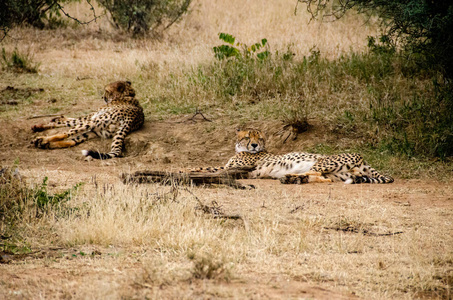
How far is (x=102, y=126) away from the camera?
8703mm

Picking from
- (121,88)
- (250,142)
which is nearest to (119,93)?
(121,88)

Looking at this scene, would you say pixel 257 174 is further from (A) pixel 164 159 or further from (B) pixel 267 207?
(B) pixel 267 207

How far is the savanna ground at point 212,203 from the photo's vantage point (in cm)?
311

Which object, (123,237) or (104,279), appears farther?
(123,237)

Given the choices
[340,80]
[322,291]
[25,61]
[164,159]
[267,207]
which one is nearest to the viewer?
[322,291]

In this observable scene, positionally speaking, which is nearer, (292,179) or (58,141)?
(292,179)

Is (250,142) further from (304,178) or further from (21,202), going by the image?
(21,202)

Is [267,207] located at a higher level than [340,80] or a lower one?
lower

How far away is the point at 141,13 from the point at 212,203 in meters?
12.6

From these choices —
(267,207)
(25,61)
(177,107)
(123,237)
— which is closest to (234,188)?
(267,207)

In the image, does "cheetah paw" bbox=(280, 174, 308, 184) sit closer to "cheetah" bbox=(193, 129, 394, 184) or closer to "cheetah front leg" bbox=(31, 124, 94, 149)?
"cheetah" bbox=(193, 129, 394, 184)

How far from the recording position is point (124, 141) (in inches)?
333

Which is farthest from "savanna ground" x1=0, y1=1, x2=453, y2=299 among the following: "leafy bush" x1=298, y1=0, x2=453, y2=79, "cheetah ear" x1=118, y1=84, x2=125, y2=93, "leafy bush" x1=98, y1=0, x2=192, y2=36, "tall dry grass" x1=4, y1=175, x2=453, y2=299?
"leafy bush" x1=98, y1=0, x2=192, y2=36

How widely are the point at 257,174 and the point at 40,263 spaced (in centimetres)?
399
